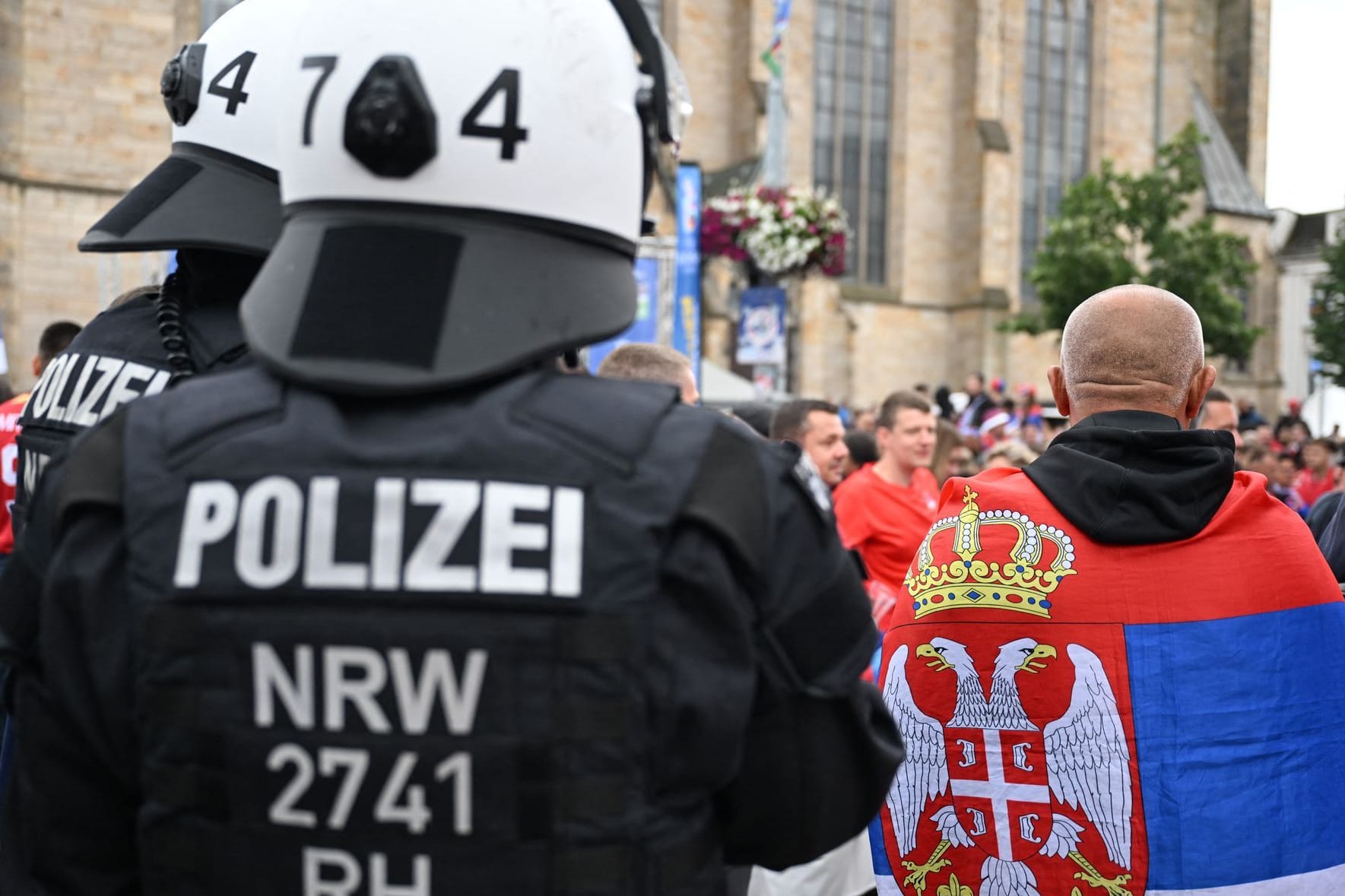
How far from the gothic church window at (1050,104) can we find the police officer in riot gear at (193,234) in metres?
29.2

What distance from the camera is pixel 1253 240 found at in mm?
33625

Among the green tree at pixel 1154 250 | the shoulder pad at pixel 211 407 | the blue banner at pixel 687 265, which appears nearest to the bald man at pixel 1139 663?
the shoulder pad at pixel 211 407

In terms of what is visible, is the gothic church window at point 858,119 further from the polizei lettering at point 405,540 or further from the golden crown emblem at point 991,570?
the polizei lettering at point 405,540

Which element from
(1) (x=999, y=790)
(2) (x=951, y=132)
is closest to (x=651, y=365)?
(1) (x=999, y=790)

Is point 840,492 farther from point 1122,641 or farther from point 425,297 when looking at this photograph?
point 425,297

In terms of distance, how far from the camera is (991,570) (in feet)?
9.44

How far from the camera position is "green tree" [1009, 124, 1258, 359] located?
A: 25.4 metres

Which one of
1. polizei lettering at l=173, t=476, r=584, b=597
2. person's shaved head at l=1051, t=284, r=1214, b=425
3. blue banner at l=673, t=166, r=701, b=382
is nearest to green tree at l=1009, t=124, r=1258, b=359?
blue banner at l=673, t=166, r=701, b=382

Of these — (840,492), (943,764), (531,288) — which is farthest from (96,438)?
(840,492)

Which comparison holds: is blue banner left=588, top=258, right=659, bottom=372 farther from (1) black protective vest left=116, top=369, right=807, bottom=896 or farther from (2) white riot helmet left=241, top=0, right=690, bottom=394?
(1) black protective vest left=116, top=369, right=807, bottom=896

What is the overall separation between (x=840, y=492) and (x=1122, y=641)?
149 inches

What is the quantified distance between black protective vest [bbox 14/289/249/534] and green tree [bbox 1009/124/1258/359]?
79.8ft

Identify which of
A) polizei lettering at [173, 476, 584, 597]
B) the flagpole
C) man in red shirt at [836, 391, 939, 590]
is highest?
the flagpole

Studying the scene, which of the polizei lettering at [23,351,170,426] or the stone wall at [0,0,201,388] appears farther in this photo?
the stone wall at [0,0,201,388]
